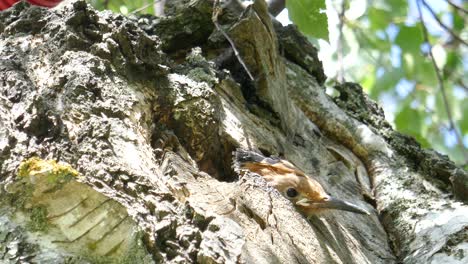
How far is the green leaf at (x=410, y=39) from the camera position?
11.6ft

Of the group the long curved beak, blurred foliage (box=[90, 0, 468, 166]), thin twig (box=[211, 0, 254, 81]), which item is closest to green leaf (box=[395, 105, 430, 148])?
blurred foliage (box=[90, 0, 468, 166])

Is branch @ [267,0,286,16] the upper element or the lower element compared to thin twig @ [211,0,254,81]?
upper

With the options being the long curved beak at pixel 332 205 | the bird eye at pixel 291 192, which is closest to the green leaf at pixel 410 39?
the long curved beak at pixel 332 205

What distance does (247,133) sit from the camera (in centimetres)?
192

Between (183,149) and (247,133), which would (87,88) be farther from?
(247,133)

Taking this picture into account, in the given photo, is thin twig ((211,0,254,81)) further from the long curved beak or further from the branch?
the branch

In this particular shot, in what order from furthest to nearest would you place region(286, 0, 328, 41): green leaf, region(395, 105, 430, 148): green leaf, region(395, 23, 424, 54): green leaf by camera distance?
region(395, 105, 430, 148): green leaf
region(395, 23, 424, 54): green leaf
region(286, 0, 328, 41): green leaf

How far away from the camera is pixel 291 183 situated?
1.72m

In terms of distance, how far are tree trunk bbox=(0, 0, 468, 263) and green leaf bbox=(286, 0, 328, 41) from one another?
104mm

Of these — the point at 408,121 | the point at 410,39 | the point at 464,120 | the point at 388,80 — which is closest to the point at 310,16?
the point at 410,39

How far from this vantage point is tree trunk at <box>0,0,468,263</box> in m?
1.26

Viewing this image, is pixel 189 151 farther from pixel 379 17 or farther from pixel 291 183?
pixel 379 17

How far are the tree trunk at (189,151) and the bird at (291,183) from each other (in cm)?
4

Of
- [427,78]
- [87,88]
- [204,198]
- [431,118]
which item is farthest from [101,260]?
[431,118]
